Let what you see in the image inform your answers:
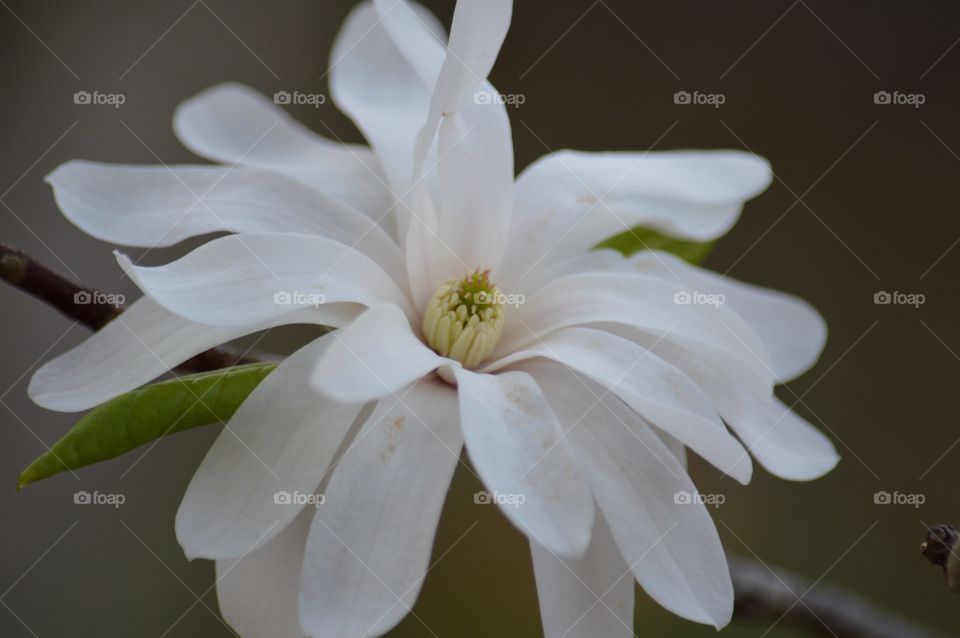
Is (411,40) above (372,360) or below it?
above

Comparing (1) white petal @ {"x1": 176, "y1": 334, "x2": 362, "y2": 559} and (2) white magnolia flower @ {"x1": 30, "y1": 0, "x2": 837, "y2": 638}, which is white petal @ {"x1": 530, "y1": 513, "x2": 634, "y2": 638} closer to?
(2) white magnolia flower @ {"x1": 30, "y1": 0, "x2": 837, "y2": 638}

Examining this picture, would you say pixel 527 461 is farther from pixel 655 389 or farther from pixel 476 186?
pixel 476 186

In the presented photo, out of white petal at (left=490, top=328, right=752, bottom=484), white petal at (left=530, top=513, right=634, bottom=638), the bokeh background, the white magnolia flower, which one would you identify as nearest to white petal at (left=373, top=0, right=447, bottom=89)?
the white magnolia flower

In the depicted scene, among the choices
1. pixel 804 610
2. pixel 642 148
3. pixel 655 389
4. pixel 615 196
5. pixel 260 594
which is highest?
pixel 642 148

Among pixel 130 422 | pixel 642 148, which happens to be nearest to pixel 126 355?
pixel 130 422

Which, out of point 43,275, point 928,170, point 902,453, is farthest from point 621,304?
point 928,170

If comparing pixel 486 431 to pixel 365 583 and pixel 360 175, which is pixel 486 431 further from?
pixel 360 175
